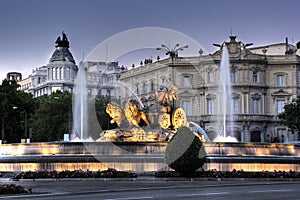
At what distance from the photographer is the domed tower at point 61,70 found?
141m

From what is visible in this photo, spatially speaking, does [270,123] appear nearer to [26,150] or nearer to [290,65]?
[290,65]

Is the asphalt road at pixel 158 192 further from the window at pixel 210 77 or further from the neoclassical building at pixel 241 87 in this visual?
the window at pixel 210 77

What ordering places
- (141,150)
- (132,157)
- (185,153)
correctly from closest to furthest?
(185,153)
(132,157)
(141,150)

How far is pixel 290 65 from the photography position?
83188 mm

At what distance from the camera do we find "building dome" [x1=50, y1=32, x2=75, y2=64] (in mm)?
147250

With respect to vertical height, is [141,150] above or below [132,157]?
above

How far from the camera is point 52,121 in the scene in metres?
71.6

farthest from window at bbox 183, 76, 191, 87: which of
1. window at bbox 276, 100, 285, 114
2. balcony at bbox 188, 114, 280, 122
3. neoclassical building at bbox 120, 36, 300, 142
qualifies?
window at bbox 276, 100, 285, 114

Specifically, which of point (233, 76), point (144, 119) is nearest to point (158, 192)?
point (144, 119)

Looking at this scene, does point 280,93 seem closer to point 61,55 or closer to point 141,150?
point 141,150

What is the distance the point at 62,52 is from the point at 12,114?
74.3 meters

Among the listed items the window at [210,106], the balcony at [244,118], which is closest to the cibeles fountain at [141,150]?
the balcony at [244,118]

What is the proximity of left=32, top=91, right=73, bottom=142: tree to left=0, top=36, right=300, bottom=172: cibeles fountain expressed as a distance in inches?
1418

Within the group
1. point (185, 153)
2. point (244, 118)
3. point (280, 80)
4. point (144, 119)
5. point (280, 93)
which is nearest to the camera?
point (185, 153)
